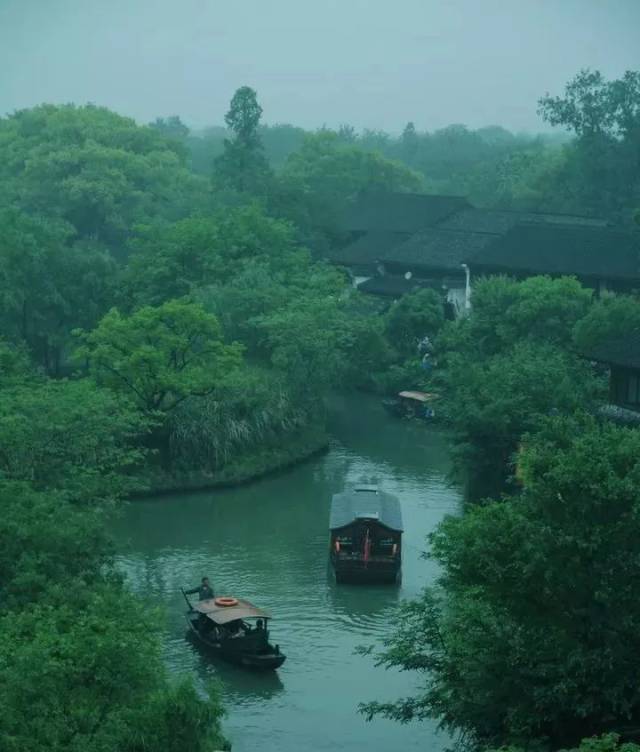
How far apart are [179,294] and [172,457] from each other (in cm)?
1239

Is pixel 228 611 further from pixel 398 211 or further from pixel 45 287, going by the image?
pixel 398 211

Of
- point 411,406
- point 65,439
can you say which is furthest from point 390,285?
point 65,439

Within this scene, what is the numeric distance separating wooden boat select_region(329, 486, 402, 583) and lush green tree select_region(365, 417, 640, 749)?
10.5 metres

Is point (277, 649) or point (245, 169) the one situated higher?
point (245, 169)

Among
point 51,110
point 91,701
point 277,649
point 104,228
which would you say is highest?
point 51,110

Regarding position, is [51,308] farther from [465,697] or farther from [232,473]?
[465,697]

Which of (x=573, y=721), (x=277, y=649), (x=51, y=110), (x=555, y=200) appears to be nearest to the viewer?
(x=573, y=721)

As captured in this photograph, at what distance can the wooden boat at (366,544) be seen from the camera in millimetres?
28906

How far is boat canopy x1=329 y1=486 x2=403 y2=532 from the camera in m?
29.6

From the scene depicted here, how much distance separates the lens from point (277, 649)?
24531 millimetres

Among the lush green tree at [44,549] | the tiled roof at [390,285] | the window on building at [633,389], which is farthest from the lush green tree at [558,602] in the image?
the tiled roof at [390,285]

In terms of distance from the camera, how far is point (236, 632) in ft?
81.8

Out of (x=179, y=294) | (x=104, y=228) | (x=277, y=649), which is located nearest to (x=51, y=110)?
(x=104, y=228)

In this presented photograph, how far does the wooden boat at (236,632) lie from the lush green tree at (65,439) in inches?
111
